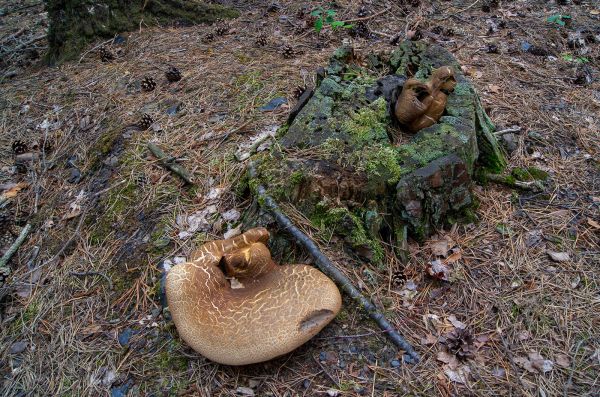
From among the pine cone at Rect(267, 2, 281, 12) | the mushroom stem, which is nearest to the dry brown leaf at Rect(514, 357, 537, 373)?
the mushroom stem

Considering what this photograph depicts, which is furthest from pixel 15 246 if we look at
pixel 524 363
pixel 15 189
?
pixel 524 363

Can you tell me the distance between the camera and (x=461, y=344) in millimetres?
2637

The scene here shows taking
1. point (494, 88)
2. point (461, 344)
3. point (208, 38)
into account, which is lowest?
point (461, 344)

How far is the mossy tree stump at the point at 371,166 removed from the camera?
301 centimetres

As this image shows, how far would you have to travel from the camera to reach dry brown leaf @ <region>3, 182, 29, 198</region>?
4.29 metres

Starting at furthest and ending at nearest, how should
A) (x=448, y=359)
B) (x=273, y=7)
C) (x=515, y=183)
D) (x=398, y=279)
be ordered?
(x=273, y=7), (x=515, y=183), (x=398, y=279), (x=448, y=359)

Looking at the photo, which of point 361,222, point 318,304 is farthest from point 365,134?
point 318,304

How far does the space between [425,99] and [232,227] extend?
176cm

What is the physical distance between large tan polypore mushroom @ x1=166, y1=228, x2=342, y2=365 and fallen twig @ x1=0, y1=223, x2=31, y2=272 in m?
2.01

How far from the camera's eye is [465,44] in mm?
6020

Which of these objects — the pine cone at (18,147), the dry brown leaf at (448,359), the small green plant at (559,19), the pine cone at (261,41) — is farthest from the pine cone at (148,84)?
the small green plant at (559,19)

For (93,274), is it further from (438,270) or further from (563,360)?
(563,360)

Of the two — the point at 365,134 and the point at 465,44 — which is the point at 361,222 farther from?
the point at 465,44

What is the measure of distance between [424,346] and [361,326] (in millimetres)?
401
